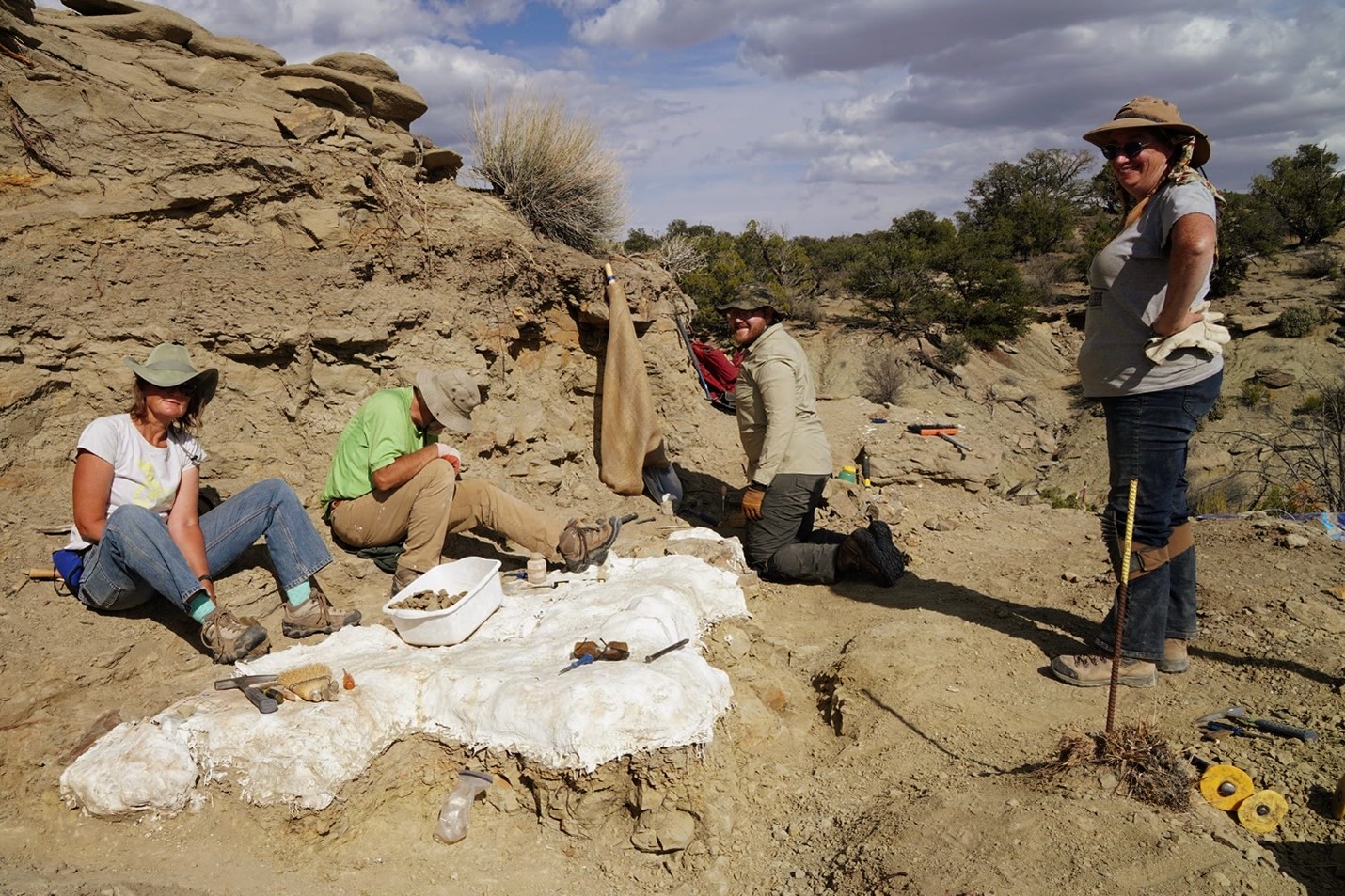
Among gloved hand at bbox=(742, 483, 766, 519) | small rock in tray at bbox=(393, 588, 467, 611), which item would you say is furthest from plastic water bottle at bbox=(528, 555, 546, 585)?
gloved hand at bbox=(742, 483, 766, 519)

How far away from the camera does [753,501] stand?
5.28 metres

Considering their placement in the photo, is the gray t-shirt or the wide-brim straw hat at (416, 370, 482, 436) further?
the wide-brim straw hat at (416, 370, 482, 436)

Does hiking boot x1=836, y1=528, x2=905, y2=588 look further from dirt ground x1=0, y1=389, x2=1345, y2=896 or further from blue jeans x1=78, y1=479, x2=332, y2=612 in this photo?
blue jeans x1=78, y1=479, x2=332, y2=612

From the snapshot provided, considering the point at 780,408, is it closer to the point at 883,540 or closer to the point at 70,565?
the point at 883,540

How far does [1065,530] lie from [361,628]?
5.25 metres

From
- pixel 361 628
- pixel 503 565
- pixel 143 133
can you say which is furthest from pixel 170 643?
pixel 143 133

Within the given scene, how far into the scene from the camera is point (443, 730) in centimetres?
322

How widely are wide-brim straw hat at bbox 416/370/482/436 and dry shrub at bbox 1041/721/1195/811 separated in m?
3.22

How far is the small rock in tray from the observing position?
12.8ft

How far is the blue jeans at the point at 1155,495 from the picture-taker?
129 inches

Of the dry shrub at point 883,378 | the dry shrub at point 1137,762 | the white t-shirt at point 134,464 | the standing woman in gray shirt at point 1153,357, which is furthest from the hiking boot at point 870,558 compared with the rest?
the dry shrub at point 883,378

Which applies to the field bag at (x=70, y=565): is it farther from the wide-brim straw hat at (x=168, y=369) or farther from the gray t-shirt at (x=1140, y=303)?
the gray t-shirt at (x=1140, y=303)

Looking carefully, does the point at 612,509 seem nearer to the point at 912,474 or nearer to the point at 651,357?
the point at 651,357

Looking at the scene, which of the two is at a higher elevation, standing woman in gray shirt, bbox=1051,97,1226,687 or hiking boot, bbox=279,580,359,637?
standing woman in gray shirt, bbox=1051,97,1226,687
